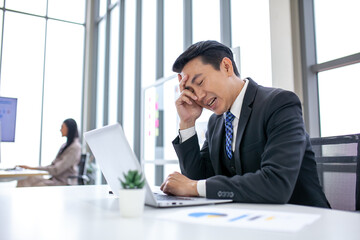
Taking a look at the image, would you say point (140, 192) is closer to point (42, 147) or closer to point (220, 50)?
point (220, 50)

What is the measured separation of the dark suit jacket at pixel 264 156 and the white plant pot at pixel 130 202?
0.32 m

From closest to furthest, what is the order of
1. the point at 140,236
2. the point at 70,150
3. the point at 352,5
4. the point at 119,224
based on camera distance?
the point at 140,236 < the point at 119,224 < the point at 352,5 < the point at 70,150

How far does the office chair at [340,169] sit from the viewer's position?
1.24 meters

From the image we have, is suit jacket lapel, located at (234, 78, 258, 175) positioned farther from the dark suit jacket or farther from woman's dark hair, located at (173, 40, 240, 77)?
woman's dark hair, located at (173, 40, 240, 77)

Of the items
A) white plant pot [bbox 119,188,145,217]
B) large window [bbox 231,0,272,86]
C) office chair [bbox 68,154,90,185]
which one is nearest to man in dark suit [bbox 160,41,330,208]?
white plant pot [bbox 119,188,145,217]

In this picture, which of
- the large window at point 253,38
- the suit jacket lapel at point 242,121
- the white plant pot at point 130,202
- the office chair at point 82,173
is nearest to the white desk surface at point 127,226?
the white plant pot at point 130,202

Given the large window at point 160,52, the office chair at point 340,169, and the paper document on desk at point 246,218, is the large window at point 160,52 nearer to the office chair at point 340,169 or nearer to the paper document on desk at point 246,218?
the office chair at point 340,169

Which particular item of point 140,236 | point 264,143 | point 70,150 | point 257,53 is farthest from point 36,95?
point 140,236

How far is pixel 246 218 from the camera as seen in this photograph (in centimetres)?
71

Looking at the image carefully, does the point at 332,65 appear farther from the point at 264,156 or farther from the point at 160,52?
the point at 160,52

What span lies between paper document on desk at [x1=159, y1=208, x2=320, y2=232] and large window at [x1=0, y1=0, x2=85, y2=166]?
223 inches

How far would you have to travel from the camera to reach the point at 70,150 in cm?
418

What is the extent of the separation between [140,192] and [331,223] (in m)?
0.40

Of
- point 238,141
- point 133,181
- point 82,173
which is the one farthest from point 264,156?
point 82,173
